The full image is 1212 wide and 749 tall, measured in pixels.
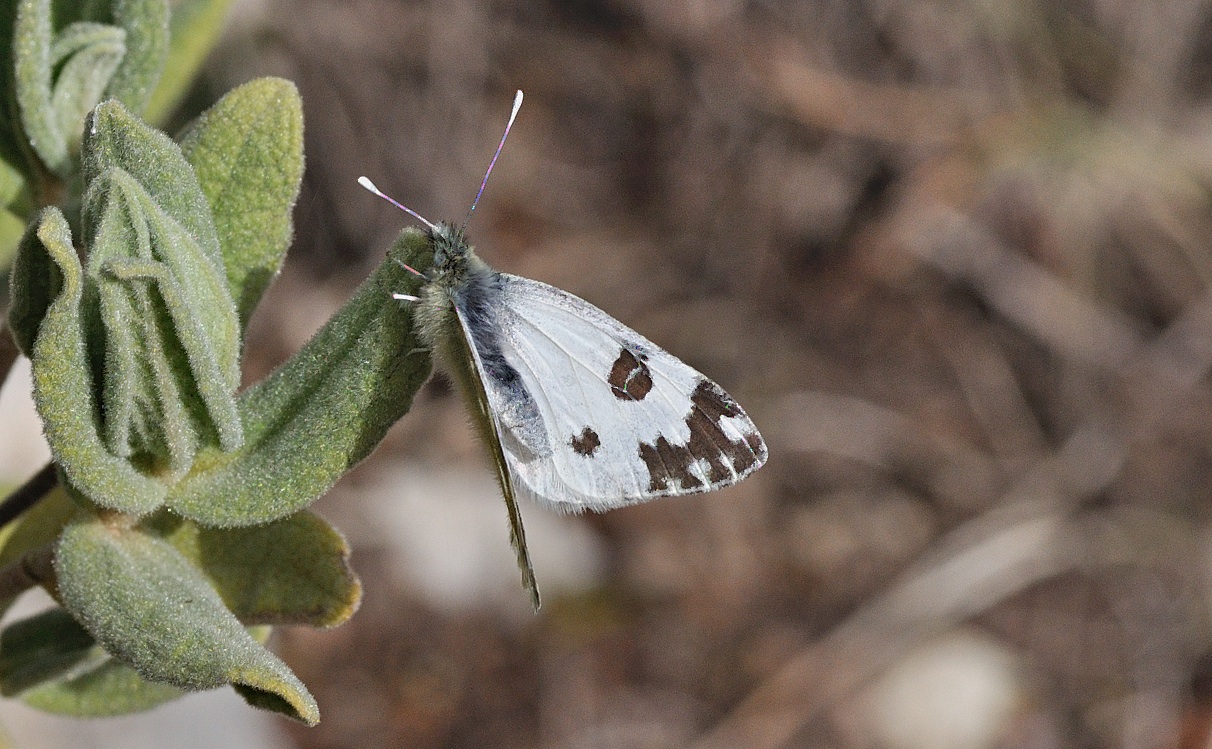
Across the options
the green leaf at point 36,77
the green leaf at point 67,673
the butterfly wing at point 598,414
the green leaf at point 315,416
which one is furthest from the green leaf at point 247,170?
the green leaf at point 67,673

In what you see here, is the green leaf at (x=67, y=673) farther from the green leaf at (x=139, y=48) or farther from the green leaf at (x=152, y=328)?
the green leaf at (x=139, y=48)

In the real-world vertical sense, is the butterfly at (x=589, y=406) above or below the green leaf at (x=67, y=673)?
above

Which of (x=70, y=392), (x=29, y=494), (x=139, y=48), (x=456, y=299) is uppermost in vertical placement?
(x=456, y=299)

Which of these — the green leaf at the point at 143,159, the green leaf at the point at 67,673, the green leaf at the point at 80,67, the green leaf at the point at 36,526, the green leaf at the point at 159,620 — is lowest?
the green leaf at the point at 67,673

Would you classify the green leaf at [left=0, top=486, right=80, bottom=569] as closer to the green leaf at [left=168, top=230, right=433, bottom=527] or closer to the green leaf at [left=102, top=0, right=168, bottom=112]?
the green leaf at [left=168, top=230, right=433, bottom=527]

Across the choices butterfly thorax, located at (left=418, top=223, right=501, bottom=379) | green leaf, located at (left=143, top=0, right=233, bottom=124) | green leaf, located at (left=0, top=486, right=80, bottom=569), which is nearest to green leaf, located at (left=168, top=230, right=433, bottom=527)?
butterfly thorax, located at (left=418, top=223, right=501, bottom=379)

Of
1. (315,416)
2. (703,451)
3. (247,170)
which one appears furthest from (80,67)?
(703,451)

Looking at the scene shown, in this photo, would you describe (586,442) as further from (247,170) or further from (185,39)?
(185,39)
